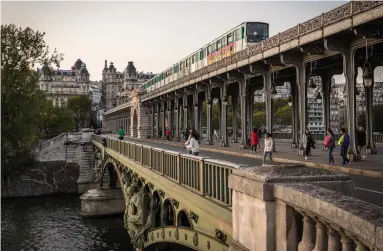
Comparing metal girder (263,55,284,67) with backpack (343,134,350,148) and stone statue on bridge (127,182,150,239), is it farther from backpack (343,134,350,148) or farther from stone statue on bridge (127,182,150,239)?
stone statue on bridge (127,182,150,239)

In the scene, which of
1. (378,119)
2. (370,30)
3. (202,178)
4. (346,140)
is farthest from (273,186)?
(378,119)

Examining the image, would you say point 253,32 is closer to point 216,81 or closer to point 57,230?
point 216,81

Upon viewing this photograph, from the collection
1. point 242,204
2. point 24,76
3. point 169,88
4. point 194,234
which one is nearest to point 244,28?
point 24,76

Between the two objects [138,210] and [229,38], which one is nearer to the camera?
[138,210]

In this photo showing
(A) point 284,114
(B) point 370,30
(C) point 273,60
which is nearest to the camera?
(B) point 370,30

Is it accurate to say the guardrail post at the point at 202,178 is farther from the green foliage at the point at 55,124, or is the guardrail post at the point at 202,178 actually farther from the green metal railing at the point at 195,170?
the green foliage at the point at 55,124

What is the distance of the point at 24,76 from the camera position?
98.8 feet

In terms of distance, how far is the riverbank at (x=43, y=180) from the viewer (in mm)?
52031

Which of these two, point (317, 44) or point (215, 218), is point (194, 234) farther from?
point (317, 44)

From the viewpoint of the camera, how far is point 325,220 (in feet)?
14.3

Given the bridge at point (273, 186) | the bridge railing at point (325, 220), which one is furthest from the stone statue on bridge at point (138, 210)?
the bridge railing at point (325, 220)

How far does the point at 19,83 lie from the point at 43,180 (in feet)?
89.7

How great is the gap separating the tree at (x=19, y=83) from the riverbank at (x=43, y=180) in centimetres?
2230

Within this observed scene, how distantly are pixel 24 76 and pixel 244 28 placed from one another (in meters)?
15.1
